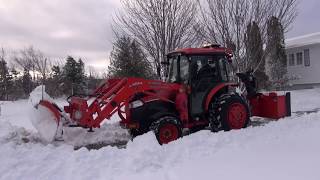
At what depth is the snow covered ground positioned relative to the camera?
6836 millimetres

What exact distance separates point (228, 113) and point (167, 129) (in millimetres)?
1761

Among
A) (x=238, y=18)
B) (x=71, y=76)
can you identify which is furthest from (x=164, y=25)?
(x=71, y=76)

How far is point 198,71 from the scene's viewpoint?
10859 millimetres

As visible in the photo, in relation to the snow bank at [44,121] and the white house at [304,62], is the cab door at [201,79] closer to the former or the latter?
the snow bank at [44,121]

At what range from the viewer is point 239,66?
20.3 m

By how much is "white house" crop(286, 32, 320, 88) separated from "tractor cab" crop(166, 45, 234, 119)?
18.8 metres

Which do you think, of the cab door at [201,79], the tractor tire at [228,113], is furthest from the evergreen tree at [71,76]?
the tractor tire at [228,113]

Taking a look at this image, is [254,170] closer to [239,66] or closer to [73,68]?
[239,66]

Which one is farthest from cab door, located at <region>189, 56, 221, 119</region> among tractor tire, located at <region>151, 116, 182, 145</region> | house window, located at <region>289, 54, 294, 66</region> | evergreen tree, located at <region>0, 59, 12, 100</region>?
evergreen tree, located at <region>0, 59, 12, 100</region>

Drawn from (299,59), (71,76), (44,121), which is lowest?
(44,121)

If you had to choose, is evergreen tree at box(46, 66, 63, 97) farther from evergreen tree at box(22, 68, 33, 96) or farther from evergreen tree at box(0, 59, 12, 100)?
evergreen tree at box(22, 68, 33, 96)

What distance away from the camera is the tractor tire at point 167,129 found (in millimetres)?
9867

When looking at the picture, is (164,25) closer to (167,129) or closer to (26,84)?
(167,129)

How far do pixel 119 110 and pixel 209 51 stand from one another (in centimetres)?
267
